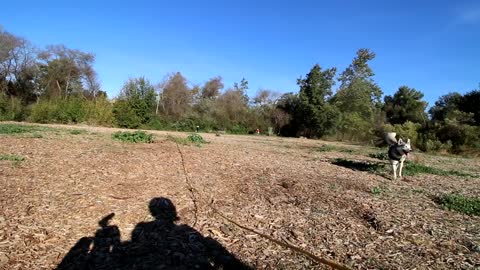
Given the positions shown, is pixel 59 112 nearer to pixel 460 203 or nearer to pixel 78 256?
pixel 78 256

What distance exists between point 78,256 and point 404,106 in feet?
163

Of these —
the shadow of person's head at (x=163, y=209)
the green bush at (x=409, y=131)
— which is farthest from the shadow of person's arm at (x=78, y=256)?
the green bush at (x=409, y=131)

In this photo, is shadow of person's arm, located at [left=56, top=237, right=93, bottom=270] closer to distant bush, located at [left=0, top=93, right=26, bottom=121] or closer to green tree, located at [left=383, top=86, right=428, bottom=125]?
distant bush, located at [left=0, top=93, right=26, bottom=121]

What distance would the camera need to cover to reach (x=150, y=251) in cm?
414

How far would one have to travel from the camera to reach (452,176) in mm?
10289

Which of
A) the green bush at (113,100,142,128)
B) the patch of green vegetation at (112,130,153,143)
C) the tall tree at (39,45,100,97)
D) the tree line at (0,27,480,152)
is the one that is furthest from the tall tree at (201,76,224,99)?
the patch of green vegetation at (112,130,153,143)

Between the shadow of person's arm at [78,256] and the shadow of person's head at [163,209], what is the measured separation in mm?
1127

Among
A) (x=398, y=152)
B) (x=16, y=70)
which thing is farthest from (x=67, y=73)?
(x=398, y=152)

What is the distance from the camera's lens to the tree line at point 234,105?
26031 mm

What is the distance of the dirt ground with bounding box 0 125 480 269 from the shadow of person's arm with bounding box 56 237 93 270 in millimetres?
63

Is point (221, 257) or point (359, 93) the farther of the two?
point (359, 93)

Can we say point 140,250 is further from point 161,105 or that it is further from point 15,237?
point 161,105

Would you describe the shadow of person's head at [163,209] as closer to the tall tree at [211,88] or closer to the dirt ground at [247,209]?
the dirt ground at [247,209]

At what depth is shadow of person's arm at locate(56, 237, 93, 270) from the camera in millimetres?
3740
